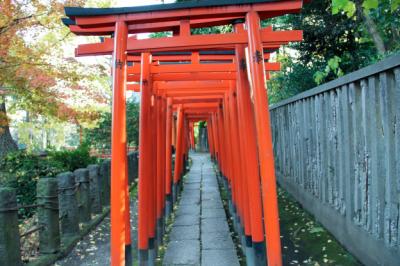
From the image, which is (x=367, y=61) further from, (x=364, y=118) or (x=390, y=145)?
Answer: (x=390, y=145)

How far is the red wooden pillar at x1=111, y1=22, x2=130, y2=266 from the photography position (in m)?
3.27

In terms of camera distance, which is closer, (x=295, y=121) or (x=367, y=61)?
(x=295, y=121)

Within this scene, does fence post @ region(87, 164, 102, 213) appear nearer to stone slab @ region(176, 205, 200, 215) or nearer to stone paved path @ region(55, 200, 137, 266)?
stone paved path @ region(55, 200, 137, 266)

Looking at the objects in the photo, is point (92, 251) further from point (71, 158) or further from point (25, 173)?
point (71, 158)

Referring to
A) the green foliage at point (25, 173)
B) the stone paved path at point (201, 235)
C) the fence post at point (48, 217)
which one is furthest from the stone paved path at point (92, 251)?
the green foliage at point (25, 173)

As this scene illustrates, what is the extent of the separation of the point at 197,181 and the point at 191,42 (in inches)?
384

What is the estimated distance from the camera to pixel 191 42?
3.28m

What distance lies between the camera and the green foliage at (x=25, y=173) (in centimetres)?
771

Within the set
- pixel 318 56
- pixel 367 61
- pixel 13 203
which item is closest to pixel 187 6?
pixel 13 203

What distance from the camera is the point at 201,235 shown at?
20.6 feet

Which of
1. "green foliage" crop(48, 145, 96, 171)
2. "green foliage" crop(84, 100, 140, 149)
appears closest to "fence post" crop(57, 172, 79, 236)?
"green foliage" crop(48, 145, 96, 171)

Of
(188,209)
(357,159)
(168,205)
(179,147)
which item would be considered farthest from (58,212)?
(179,147)

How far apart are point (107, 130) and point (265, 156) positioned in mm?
13926

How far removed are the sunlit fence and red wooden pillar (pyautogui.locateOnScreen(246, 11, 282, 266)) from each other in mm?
2503
